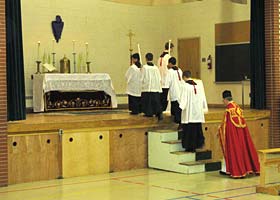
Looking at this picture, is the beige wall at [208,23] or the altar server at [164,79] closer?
the altar server at [164,79]

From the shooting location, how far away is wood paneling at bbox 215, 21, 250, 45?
18547 mm

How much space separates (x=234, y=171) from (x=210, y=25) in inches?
365

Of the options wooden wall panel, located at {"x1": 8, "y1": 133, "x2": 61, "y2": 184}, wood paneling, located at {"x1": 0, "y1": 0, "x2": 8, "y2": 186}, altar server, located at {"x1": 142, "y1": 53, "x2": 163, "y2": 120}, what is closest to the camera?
wood paneling, located at {"x1": 0, "y1": 0, "x2": 8, "y2": 186}

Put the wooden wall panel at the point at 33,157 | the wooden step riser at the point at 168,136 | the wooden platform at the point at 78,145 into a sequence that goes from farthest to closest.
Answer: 1. the wooden step riser at the point at 168,136
2. the wooden platform at the point at 78,145
3. the wooden wall panel at the point at 33,157

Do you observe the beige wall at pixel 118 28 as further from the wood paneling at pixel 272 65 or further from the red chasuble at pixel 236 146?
the red chasuble at pixel 236 146

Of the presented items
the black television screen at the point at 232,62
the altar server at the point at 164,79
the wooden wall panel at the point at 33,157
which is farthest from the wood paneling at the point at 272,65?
the wooden wall panel at the point at 33,157

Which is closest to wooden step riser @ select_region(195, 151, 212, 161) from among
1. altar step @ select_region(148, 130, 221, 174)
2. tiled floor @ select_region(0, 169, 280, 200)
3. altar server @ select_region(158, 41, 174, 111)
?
altar step @ select_region(148, 130, 221, 174)

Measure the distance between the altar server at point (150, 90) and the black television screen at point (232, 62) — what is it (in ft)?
18.5

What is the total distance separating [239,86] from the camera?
1873cm

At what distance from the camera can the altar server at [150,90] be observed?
13.4 meters

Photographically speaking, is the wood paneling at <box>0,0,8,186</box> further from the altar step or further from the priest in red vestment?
the priest in red vestment

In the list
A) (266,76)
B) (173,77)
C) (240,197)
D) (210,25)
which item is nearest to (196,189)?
(240,197)

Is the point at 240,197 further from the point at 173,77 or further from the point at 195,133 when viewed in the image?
the point at 173,77

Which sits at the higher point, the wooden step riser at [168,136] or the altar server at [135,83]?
the altar server at [135,83]
